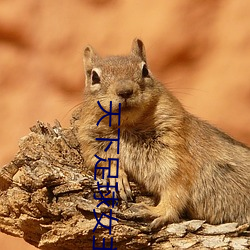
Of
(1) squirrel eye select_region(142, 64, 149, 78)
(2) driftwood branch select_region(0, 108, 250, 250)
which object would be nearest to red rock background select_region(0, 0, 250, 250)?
(1) squirrel eye select_region(142, 64, 149, 78)

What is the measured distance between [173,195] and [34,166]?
386mm

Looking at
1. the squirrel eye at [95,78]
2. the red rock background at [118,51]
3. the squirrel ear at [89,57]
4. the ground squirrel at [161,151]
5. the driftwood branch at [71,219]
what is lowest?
the driftwood branch at [71,219]

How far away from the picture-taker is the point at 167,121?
5.00ft

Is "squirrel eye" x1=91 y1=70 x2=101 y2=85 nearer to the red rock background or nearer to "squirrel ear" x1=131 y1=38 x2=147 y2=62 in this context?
"squirrel ear" x1=131 y1=38 x2=147 y2=62

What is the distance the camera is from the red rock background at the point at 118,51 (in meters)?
2.37

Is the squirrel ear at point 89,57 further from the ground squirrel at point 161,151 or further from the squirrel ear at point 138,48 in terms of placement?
the squirrel ear at point 138,48

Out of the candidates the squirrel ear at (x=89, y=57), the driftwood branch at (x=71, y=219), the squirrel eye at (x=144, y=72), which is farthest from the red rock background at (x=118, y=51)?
the driftwood branch at (x=71, y=219)

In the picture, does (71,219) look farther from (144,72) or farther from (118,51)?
(118,51)

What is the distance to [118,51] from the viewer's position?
241 centimetres

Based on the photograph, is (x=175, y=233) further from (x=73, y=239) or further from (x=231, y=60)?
(x=231, y=60)

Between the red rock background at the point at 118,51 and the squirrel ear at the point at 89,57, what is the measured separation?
71 centimetres

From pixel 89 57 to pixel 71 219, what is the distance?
522 millimetres

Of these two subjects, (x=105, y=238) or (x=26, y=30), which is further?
(x=26, y=30)

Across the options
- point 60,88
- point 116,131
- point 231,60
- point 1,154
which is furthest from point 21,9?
point 116,131
